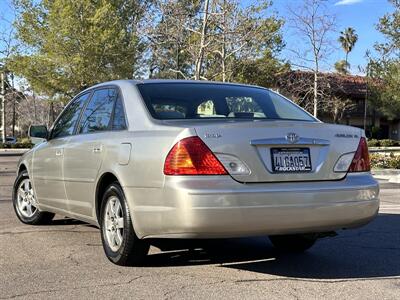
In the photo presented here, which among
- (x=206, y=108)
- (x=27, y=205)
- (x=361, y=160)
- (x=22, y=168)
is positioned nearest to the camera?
(x=361, y=160)

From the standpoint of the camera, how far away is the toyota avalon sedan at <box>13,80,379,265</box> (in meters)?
4.45

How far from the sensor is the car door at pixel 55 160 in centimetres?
638

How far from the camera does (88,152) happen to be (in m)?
5.69

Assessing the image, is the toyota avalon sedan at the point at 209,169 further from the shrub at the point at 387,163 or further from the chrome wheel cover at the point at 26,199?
the shrub at the point at 387,163

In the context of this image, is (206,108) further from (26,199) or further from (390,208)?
(390,208)

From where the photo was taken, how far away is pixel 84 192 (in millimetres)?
5777

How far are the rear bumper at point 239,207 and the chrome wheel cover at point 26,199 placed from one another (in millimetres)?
3023

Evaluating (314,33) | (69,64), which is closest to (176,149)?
(314,33)

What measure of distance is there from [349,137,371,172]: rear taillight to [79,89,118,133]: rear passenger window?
235 centimetres

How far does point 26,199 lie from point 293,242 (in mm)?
3689

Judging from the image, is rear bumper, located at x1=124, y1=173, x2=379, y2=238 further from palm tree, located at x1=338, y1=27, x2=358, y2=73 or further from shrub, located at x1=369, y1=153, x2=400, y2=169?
palm tree, located at x1=338, y1=27, x2=358, y2=73

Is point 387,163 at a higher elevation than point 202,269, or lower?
lower

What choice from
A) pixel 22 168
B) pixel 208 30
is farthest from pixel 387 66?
pixel 22 168

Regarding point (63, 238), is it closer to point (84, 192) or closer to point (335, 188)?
point (84, 192)
